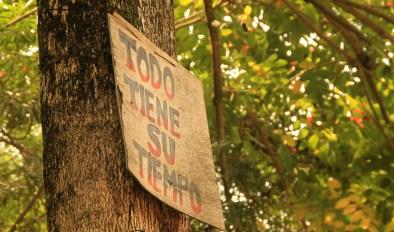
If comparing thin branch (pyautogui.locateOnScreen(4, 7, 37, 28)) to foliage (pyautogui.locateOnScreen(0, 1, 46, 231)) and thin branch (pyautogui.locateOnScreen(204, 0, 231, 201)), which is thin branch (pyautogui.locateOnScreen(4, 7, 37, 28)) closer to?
foliage (pyautogui.locateOnScreen(0, 1, 46, 231))

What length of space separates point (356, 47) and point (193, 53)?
54.3 inches

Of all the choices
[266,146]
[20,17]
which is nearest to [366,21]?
[266,146]

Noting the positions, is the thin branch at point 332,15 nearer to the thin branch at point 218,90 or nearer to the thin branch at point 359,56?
the thin branch at point 359,56

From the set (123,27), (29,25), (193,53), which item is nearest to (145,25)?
(123,27)

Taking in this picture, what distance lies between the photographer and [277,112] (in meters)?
6.35

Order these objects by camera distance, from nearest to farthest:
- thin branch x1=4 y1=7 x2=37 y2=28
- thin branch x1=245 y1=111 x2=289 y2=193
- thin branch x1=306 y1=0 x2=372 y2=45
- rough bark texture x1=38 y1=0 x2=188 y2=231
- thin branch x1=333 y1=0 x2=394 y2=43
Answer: rough bark texture x1=38 y1=0 x2=188 y2=231 → thin branch x1=333 y1=0 x2=394 y2=43 → thin branch x1=306 y1=0 x2=372 y2=45 → thin branch x1=4 y1=7 x2=37 y2=28 → thin branch x1=245 y1=111 x2=289 y2=193

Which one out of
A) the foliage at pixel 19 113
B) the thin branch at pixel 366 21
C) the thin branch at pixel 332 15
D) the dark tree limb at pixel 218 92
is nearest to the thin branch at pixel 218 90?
the dark tree limb at pixel 218 92

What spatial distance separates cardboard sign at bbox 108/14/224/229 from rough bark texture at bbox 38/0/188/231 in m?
0.03

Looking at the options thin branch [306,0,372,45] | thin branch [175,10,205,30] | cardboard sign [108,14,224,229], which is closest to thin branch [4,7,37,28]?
thin branch [175,10,205,30]

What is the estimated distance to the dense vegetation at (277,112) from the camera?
5.07m

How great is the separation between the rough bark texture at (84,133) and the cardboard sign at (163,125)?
32 mm

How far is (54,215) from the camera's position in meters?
1.96

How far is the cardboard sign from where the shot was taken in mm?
1981

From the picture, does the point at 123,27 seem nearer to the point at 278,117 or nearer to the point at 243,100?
the point at 243,100
